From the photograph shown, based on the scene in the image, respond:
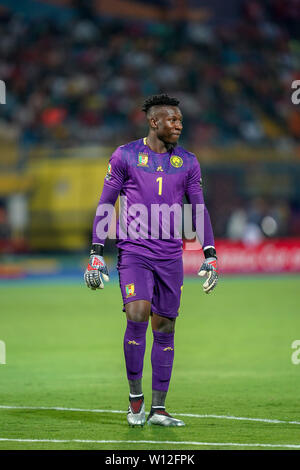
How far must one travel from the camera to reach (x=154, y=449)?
20.8ft

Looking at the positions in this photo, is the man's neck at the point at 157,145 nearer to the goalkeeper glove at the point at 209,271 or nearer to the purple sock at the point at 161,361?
the goalkeeper glove at the point at 209,271

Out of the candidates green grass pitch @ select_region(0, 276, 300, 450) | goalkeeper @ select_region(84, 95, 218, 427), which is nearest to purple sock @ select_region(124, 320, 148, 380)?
goalkeeper @ select_region(84, 95, 218, 427)

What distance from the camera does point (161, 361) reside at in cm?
757

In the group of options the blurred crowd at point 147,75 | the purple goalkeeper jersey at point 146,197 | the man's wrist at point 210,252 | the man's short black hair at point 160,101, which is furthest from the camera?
the blurred crowd at point 147,75

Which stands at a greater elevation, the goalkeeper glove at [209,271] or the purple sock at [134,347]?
the goalkeeper glove at [209,271]

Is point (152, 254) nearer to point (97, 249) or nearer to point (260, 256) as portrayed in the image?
point (97, 249)

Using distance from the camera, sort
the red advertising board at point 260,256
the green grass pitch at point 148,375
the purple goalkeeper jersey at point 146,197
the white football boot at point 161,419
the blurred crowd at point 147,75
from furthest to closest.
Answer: the blurred crowd at point 147,75 < the red advertising board at point 260,256 < the purple goalkeeper jersey at point 146,197 < the white football boot at point 161,419 < the green grass pitch at point 148,375

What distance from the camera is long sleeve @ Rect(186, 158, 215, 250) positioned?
7711mm

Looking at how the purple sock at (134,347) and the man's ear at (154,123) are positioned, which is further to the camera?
the man's ear at (154,123)

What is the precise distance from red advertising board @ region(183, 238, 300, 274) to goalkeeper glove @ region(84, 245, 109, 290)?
63.3 ft

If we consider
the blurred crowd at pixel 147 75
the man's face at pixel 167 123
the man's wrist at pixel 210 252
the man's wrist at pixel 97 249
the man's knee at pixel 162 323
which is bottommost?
the man's knee at pixel 162 323

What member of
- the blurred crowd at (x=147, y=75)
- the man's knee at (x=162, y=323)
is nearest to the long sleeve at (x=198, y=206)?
the man's knee at (x=162, y=323)

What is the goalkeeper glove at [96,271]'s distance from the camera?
735 centimetres

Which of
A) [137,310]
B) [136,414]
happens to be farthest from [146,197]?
[136,414]
